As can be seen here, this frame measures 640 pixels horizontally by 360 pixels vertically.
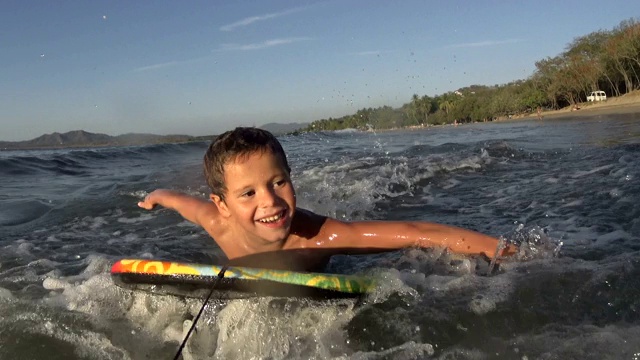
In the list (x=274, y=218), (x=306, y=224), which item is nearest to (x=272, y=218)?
(x=274, y=218)

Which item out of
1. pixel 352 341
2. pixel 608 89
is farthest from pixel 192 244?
pixel 608 89

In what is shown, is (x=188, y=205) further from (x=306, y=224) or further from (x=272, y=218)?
(x=272, y=218)

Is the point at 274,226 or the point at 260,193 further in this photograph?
the point at 274,226

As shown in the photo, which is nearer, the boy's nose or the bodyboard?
the bodyboard

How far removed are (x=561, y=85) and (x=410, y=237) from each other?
231 ft

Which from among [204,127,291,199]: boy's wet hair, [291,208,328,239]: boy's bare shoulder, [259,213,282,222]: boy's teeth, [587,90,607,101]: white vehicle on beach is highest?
[587,90,607,101]: white vehicle on beach

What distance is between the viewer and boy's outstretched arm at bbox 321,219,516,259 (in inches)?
126

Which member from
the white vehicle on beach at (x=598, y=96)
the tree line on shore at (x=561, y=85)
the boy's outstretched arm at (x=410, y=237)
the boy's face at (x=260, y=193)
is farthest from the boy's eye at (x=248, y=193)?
the white vehicle on beach at (x=598, y=96)

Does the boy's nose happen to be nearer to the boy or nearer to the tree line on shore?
the boy

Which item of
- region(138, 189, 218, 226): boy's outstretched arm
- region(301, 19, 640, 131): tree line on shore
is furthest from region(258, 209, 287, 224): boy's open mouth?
region(301, 19, 640, 131): tree line on shore

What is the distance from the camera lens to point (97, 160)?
16875mm

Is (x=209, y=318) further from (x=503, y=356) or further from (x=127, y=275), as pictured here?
(x=503, y=356)

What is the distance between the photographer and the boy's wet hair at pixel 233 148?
2.86 meters

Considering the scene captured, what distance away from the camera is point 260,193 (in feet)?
9.40
